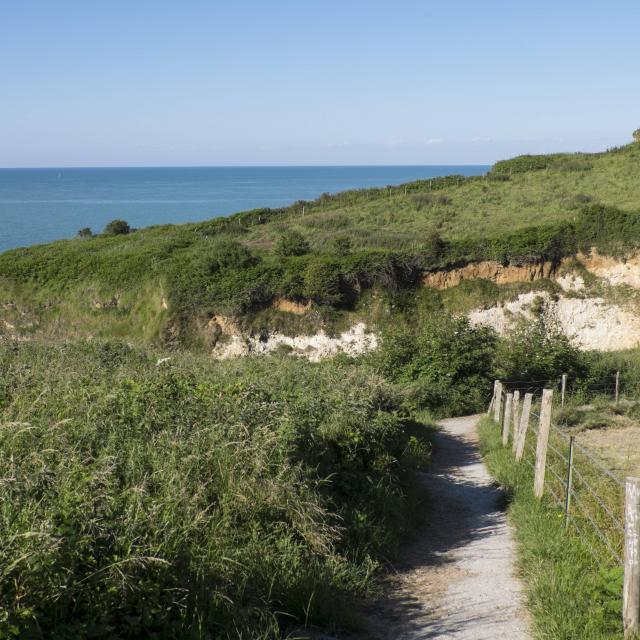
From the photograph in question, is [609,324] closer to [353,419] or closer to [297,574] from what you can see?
[353,419]

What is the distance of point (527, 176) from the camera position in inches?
2196

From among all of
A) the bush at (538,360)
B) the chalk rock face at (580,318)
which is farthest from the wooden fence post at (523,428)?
the chalk rock face at (580,318)

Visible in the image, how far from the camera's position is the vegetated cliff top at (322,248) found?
33125 mm

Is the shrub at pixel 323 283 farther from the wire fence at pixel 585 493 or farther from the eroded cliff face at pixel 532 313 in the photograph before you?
the wire fence at pixel 585 493

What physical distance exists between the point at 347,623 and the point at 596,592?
6.85 feet

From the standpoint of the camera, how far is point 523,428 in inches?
458

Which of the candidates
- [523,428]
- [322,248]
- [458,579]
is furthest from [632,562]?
[322,248]

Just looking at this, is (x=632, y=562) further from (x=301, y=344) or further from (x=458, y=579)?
(x=301, y=344)

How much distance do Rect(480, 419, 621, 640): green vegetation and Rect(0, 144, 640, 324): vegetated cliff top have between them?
2411cm

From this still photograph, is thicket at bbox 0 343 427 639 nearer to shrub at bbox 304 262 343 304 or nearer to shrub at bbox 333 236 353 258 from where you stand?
shrub at bbox 304 262 343 304

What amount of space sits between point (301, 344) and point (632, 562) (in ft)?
88.9

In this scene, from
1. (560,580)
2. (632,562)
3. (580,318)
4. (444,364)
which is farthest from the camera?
(580,318)

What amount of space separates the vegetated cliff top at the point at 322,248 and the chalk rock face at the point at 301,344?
1.45 meters

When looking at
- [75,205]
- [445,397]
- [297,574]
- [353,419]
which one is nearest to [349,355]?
[445,397]
